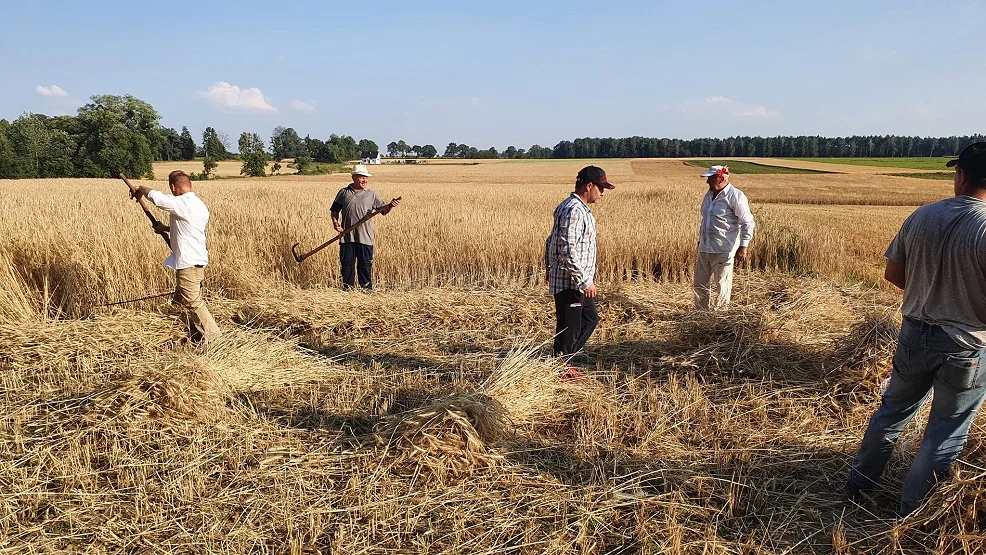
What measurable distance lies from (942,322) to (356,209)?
6.02 m

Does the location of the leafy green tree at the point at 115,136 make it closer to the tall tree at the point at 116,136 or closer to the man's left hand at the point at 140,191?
the tall tree at the point at 116,136

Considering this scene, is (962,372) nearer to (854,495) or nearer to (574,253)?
(854,495)

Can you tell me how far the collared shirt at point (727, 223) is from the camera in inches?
226

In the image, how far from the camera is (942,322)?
2434 mm

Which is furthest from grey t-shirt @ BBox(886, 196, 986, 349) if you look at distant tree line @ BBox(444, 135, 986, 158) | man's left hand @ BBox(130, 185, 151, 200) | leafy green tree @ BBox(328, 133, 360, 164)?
distant tree line @ BBox(444, 135, 986, 158)

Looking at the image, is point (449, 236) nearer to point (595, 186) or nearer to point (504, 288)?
point (504, 288)

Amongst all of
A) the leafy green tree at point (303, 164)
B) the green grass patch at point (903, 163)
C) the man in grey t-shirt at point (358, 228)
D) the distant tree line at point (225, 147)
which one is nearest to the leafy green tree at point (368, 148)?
the distant tree line at point (225, 147)

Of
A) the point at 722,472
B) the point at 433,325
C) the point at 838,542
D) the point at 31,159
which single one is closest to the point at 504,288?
the point at 433,325

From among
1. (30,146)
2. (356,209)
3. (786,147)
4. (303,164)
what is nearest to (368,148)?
(303,164)

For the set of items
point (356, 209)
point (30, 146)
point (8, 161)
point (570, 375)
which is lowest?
point (570, 375)

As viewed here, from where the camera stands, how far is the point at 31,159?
1865 inches

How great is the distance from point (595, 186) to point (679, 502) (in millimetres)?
2313

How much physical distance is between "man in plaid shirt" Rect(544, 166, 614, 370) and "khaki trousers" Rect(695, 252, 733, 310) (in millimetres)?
2194

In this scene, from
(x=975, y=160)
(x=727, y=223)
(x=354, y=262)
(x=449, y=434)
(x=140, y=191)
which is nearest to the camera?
(x=975, y=160)
